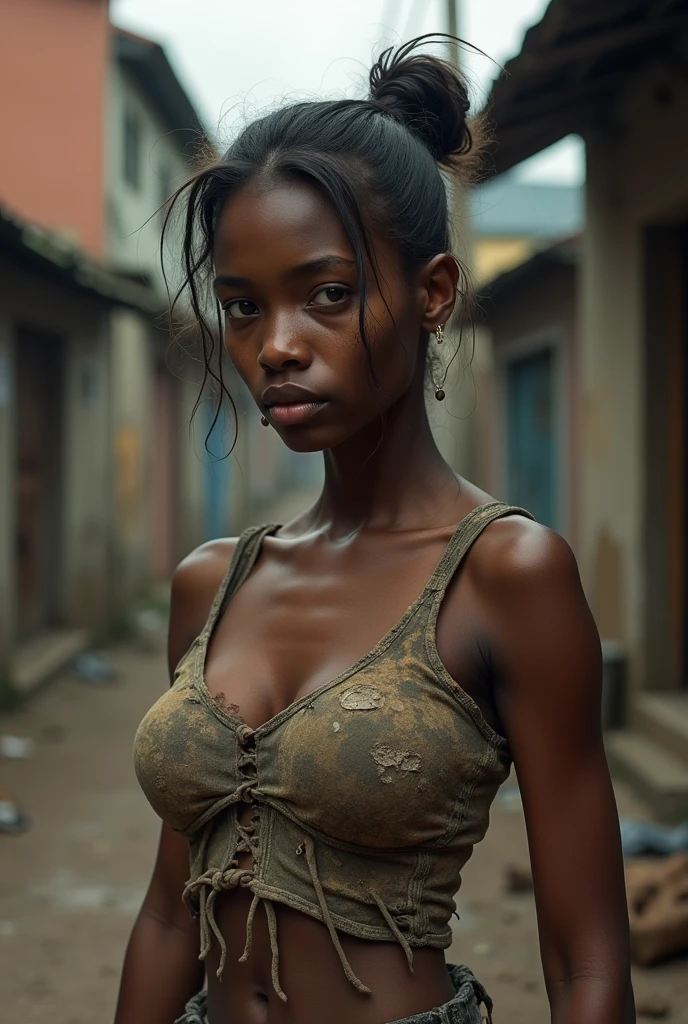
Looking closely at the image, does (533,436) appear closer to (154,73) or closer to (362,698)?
(154,73)

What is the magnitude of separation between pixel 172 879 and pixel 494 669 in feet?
2.04

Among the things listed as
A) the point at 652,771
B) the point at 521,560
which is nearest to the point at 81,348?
the point at 652,771

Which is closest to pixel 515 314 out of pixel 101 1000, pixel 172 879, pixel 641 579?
pixel 641 579

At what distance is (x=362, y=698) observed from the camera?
1.38 meters

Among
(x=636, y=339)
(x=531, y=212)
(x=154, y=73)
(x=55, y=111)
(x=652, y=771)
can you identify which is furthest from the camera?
(x=531, y=212)

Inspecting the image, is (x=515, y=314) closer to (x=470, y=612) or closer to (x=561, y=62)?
(x=561, y=62)

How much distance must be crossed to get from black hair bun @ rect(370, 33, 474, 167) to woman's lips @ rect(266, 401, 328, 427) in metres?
0.43

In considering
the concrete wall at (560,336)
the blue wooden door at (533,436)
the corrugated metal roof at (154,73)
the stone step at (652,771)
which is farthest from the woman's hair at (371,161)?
the corrugated metal roof at (154,73)

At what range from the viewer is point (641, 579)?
20.4 ft

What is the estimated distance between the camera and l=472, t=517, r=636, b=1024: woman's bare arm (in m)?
1.33

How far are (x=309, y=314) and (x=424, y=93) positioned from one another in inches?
15.9

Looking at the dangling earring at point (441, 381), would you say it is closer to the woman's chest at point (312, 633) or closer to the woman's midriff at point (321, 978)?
the woman's chest at point (312, 633)

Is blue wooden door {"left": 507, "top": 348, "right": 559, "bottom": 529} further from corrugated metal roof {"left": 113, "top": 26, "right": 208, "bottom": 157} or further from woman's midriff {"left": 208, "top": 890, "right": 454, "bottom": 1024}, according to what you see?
woman's midriff {"left": 208, "top": 890, "right": 454, "bottom": 1024}

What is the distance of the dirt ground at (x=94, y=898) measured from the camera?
3709 mm
